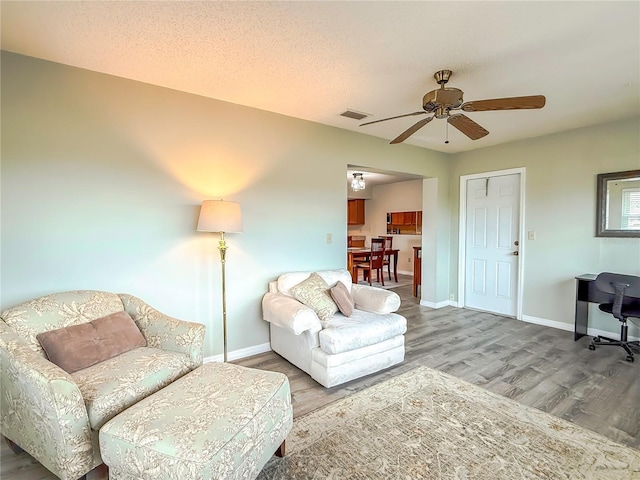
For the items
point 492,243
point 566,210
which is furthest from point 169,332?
point 566,210

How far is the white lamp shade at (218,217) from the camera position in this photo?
2.54m

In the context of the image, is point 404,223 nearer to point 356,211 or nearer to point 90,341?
point 356,211

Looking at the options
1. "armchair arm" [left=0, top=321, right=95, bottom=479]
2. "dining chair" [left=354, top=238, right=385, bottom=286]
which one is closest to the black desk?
"dining chair" [left=354, top=238, right=385, bottom=286]

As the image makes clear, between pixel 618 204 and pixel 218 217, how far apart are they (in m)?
4.34

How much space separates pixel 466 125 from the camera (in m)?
2.54

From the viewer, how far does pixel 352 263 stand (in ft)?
20.6

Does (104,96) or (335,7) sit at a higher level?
(335,7)

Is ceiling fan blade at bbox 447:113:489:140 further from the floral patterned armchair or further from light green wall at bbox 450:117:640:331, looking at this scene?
the floral patterned armchair

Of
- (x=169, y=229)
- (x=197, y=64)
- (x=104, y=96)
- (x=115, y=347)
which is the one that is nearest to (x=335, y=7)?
(x=197, y=64)

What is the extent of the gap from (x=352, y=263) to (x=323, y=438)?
4.48 m

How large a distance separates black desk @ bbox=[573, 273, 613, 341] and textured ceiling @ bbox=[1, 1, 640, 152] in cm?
186

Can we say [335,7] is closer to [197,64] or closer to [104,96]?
[197,64]

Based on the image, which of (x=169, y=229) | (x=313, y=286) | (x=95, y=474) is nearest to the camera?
(x=95, y=474)

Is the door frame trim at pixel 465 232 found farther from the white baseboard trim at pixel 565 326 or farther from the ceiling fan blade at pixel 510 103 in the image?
the ceiling fan blade at pixel 510 103
